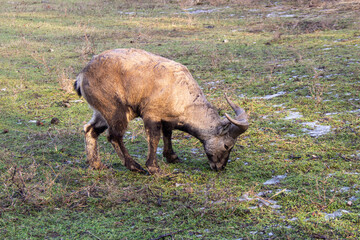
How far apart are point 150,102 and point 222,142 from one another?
1098 mm

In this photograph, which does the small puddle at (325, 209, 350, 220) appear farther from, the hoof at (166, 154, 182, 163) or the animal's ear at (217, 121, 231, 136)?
the hoof at (166, 154, 182, 163)

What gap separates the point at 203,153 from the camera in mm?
6098

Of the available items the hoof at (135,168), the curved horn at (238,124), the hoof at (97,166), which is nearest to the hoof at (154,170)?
the hoof at (135,168)

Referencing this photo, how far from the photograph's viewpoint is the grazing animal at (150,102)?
5.23 metres

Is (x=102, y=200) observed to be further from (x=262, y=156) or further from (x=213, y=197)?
(x=262, y=156)

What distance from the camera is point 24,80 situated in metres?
9.88

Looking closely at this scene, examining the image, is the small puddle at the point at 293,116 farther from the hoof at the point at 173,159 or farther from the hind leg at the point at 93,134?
the hind leg at the point at 93,134

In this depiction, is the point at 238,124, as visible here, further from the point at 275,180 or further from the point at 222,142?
the point at 275,180

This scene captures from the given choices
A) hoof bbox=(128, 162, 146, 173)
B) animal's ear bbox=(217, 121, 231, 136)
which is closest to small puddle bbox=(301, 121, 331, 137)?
animal's ear bbox=(217, 121, 231, 136)

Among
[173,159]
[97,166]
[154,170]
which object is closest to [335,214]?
A: [154,170]

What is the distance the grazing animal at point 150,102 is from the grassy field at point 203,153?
1.09 ft

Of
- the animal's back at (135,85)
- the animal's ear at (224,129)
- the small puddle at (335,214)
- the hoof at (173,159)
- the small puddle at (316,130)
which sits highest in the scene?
the animal's back at (135,85)

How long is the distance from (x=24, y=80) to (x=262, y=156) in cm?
668

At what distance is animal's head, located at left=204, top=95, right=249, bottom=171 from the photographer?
5312 mm
